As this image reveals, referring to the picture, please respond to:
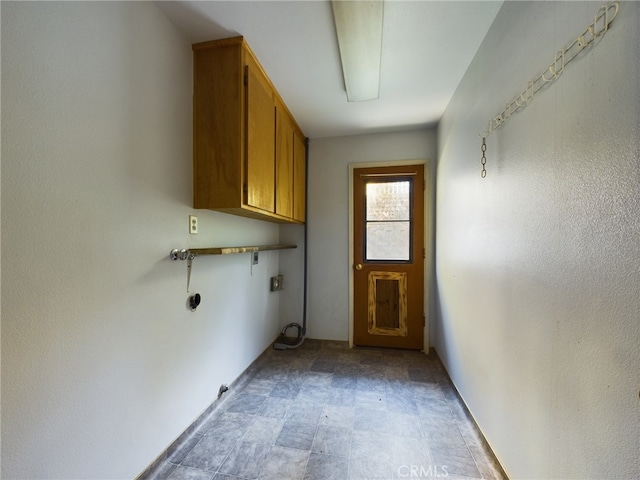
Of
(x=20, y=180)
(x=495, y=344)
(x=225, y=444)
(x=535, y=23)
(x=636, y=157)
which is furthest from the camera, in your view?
(x=225, y=444)

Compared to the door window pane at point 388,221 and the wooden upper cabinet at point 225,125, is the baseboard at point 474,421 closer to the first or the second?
the door window pane at point 388,221

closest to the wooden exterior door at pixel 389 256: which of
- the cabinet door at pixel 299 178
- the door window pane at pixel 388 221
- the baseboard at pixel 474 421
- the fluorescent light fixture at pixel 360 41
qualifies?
the door window pane at pixel 388 221

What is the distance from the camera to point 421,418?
168 centimetres

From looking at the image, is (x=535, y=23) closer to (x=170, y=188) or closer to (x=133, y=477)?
(x=170, y=188)

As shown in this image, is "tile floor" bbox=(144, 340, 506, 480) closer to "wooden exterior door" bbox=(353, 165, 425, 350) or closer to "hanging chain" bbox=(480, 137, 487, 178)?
"wooden exterior door" bbox=(353, 165, 425, 350)

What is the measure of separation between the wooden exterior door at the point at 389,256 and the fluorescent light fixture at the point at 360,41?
42.0 inches

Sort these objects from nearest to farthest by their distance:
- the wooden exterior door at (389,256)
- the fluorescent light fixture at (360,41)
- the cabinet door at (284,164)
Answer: the fluorescent light fixture at (360,41), the cabinet door at (284,164), the wooden exterior door at (389,256)

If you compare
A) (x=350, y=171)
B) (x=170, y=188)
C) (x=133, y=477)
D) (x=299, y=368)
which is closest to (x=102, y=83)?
(x=170, y=188)

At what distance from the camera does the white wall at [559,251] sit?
0.64 meters

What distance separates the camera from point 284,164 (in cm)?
224

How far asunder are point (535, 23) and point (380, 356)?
2698 millimetres

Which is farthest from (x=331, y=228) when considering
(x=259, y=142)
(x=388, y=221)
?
(x=259, y=142)

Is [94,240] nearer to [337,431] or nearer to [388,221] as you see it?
[337,431]

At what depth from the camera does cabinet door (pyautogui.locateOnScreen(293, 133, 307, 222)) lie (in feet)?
8.42
